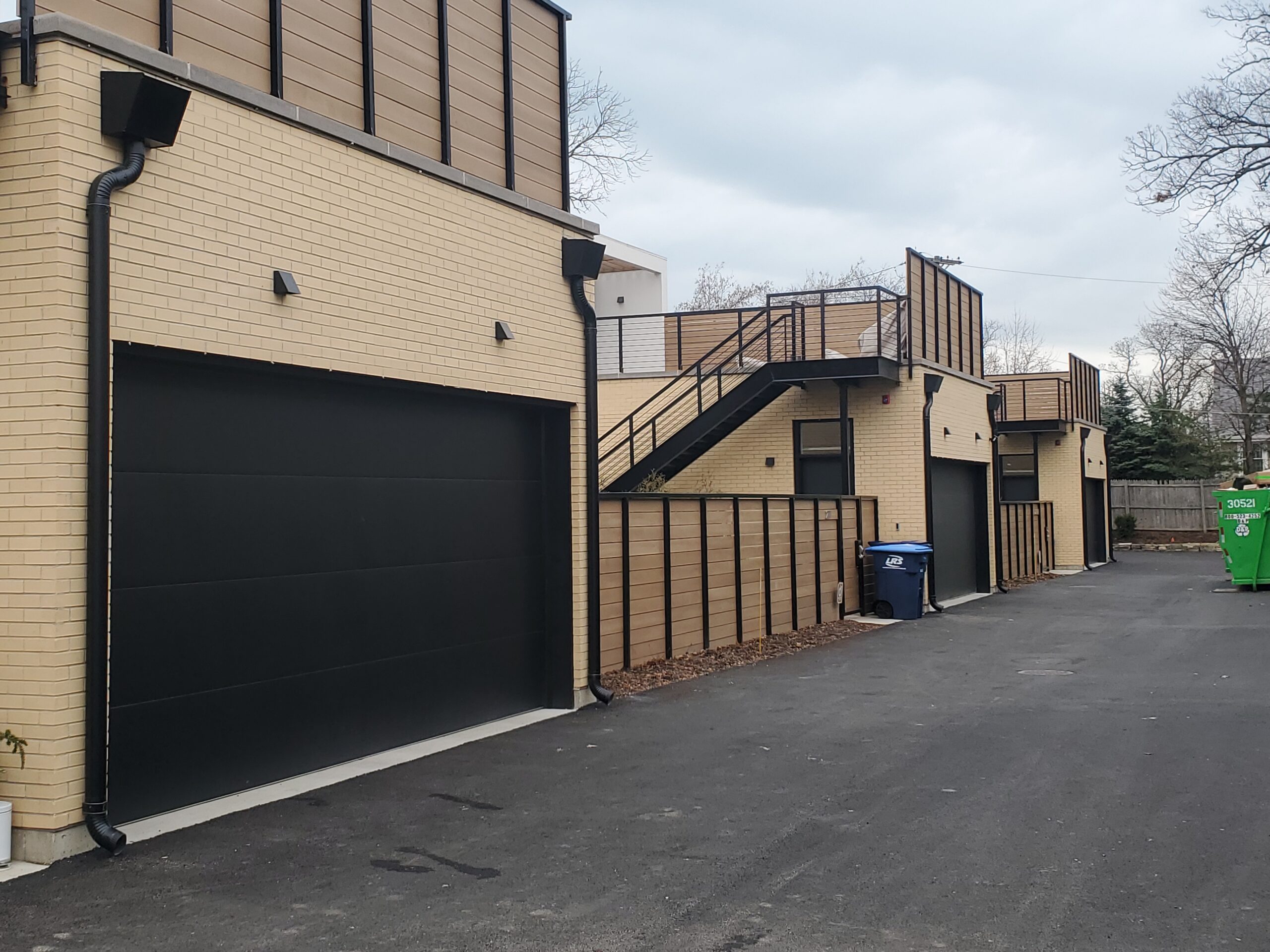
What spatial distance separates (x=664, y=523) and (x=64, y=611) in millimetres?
7878

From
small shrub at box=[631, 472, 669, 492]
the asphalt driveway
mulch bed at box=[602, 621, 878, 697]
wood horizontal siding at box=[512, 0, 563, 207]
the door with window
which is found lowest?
the asphalt driveway

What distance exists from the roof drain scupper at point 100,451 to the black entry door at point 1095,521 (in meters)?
31.5

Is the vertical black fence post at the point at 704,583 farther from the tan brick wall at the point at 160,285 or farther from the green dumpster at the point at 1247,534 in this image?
the green dumpster at the point at 1247,534

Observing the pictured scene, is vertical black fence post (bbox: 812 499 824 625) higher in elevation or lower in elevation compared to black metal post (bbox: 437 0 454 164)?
lower

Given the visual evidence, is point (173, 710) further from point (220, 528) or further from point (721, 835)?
point (721, 835)

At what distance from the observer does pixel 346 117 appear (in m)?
8.68

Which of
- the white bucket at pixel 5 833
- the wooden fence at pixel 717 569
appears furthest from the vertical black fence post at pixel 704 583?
the white bucket at pixel 5 833

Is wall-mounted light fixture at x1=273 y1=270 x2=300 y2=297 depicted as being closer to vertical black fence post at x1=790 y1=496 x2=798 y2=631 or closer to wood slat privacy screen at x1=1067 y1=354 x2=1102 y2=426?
vertical black fence post at x1=790 y1=496 x2=798 y2=631

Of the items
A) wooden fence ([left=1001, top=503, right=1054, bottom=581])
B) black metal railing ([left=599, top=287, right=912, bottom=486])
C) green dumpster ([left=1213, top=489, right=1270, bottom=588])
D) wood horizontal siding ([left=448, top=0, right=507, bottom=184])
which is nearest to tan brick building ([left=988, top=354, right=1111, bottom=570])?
wooden fence ([left=1001, top=503, right=1054, bottom=581])

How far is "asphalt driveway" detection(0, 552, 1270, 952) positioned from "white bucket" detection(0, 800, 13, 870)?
0.25 m

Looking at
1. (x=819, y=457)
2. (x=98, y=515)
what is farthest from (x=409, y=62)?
(x=819, y=457)

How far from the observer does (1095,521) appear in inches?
1430

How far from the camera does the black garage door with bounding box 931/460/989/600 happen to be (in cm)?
2209

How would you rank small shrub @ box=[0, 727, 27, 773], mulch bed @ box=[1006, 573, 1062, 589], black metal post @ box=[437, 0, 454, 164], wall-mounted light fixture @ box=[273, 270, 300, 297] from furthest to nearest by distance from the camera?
mulch bed @ box=[1006, 573, 1062, 589] < black metal post @ box=[437, 0, 454, 164] < wall-mounted light fixture @ box=[273, 270, 300, 297] < small shrub @ box=[0, 727, 27, 773]
